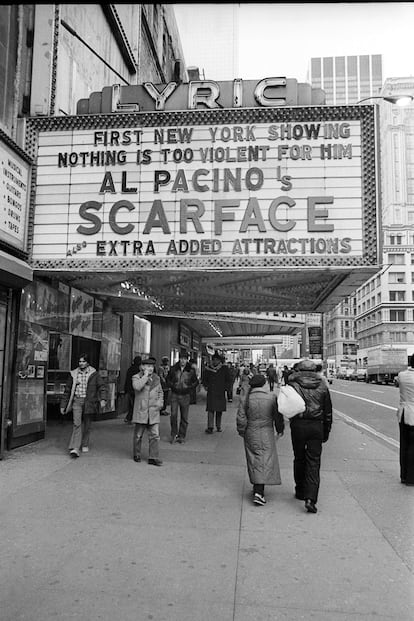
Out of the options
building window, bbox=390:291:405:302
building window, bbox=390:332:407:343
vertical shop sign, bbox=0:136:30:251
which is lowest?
vertical shop sign, bbox=0:136:30:251

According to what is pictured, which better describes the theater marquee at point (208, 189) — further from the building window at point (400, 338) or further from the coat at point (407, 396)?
the building window at point (400, 338)

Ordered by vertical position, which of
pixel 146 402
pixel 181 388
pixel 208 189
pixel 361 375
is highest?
pixel 208 189

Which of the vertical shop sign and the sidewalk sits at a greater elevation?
the vertical shop sign

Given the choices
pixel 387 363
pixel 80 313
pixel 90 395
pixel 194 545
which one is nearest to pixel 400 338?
pixel 387 363

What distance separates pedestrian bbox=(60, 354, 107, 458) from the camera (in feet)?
27.0

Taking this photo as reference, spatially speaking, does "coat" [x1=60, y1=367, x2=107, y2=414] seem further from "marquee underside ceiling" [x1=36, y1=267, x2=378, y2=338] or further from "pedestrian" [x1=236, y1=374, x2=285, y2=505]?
"pedestrian" [x1=236, y1=374, x2=285, y2=505]

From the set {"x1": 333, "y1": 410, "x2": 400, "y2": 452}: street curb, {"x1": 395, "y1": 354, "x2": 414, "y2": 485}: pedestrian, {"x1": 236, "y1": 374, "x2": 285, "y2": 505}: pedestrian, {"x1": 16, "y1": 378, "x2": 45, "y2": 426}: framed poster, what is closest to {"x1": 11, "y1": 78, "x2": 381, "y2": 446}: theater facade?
{"x1": 16, "y1": 378, "x2": 45, "y2": 426}: framed poster

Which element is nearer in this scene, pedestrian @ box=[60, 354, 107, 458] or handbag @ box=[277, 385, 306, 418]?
handbag @ box=[277, 385, 306, 418]

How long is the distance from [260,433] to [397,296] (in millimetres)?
90554

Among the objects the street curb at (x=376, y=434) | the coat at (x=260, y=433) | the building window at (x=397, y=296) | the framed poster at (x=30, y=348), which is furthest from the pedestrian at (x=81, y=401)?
the building window at (x=397, y=296)

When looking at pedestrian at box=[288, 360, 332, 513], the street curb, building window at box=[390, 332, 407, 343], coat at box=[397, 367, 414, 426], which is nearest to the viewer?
pedestrian at box=[288, 360, 332, 513]

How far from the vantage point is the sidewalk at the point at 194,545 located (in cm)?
342

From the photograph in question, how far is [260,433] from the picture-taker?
19.5ft

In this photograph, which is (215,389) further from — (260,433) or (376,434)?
(260,433)
